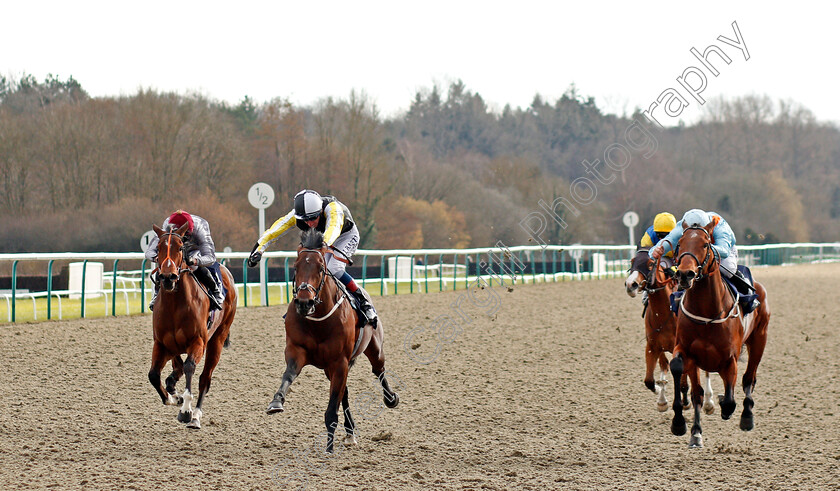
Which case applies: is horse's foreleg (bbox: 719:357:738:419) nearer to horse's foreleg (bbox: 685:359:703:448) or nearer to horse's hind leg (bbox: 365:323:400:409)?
horse's foreleg (bbox: 685:359:703:448)

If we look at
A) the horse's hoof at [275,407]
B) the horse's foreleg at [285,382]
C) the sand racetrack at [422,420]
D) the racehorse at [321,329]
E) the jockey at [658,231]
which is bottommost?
the sand racetrack at [422,420]

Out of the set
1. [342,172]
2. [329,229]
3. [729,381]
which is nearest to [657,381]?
[729,381]

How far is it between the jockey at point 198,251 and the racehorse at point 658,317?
3380 millimetres

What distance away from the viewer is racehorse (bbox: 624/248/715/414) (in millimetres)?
7043

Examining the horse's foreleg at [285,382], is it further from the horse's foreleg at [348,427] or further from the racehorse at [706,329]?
the racehorse at [706,329]

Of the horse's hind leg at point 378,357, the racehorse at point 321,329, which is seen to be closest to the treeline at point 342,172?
the horse's hind leg at point 378,357

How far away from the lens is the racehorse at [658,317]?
23.1 ft

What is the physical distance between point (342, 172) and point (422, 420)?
23.7m

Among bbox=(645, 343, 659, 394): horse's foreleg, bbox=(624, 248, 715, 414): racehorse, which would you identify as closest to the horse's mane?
bbox=(624, 248, 715, 414): racehorse

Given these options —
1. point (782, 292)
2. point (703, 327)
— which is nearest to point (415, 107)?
point (782, 292)

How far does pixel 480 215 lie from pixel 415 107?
17.4 metres

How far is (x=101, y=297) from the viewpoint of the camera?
14562 millimetres

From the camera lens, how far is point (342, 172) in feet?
100

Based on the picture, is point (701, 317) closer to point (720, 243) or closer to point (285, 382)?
point (720, 243)
